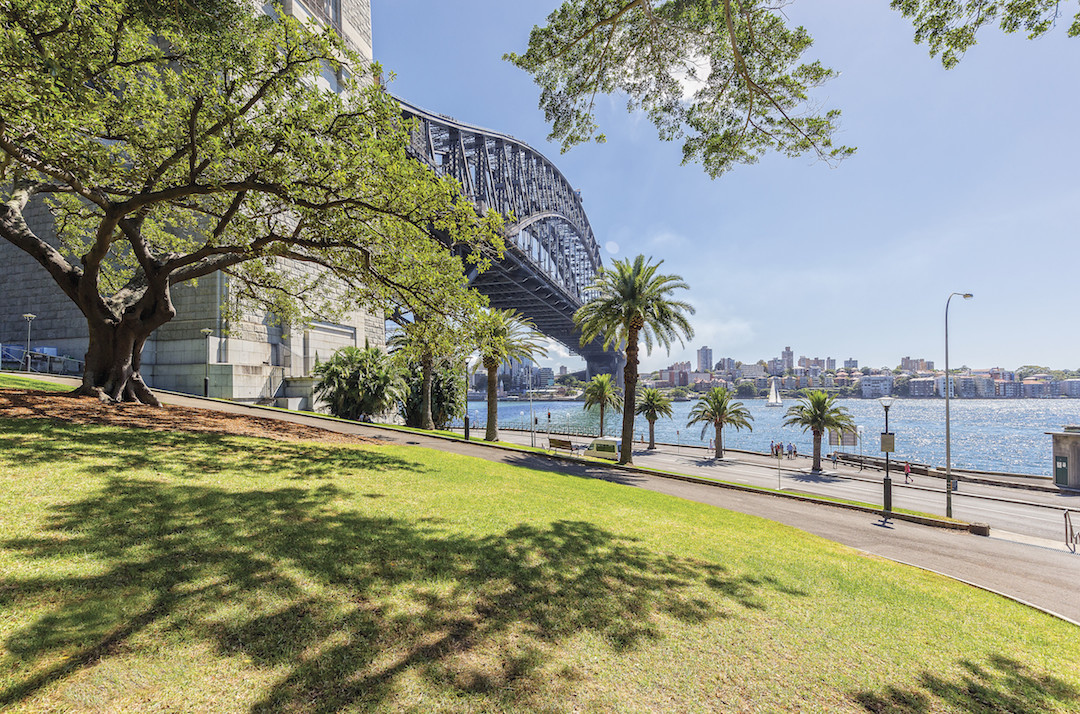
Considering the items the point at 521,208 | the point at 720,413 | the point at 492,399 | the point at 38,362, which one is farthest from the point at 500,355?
the point at 521,208

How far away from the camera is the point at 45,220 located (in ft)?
112

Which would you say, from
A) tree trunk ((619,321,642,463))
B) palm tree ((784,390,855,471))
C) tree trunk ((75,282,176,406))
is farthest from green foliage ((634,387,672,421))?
tree trunk ((75,282,176,406))

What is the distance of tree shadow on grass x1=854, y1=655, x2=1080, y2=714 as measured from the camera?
3893 millimetres

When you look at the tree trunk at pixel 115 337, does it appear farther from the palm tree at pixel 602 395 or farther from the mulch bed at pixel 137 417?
the palm tree at pixel 602 395

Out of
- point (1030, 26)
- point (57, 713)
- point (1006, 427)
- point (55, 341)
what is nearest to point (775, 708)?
point (57, 713)

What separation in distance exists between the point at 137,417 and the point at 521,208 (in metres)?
99.4

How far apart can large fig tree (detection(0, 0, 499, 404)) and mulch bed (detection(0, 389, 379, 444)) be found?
1.46 m

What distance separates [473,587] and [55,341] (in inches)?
1880

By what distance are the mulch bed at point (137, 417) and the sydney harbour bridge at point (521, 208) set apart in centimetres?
3909

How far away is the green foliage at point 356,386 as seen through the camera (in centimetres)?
3014

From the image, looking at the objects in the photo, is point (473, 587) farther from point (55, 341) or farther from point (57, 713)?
point (55, 341)

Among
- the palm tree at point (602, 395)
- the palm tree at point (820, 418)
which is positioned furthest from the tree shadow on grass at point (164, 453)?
the palm tree at point (602, 395)

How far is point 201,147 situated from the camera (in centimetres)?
1008

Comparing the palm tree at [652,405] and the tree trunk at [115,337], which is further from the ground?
the tree trunk at [115,337]
